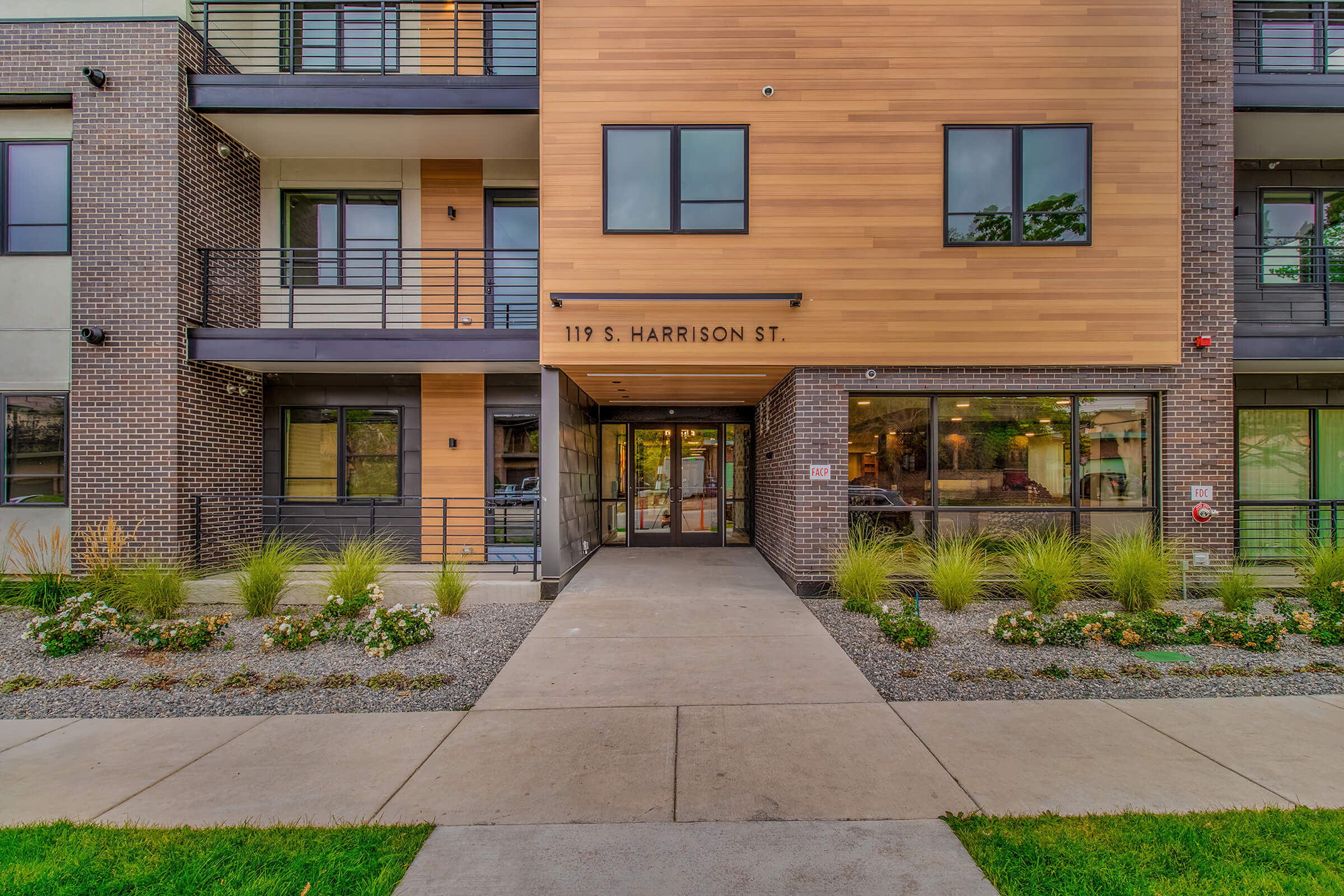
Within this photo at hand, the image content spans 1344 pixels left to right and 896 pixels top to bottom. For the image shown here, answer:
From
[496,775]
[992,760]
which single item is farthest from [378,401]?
[992,760]

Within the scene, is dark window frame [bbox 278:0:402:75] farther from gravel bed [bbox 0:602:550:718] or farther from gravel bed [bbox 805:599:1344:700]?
gravel bed [bbox 805:599:1344:700]

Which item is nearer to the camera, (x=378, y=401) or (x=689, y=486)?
(x=378, y=401)

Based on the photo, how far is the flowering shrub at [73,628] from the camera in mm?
5684

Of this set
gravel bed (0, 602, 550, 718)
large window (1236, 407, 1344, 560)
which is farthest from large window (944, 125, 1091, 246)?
gravel bed (0, 602, 550, 718)

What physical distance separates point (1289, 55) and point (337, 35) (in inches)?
618

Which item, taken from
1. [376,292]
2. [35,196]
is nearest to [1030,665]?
[376,292]

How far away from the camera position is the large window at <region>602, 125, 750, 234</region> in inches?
305

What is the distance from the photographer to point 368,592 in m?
6.61

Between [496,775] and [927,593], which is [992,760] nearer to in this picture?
[496,775]

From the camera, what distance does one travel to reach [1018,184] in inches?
302

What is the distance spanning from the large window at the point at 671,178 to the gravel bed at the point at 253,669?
5506mm

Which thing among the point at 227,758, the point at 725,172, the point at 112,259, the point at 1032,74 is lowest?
the point at 227,758

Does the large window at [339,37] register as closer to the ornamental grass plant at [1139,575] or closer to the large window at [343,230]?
the large window at [343,230]

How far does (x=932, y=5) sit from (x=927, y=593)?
313 inches
